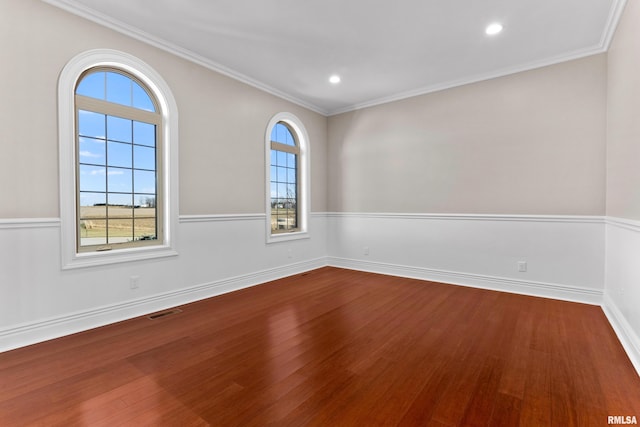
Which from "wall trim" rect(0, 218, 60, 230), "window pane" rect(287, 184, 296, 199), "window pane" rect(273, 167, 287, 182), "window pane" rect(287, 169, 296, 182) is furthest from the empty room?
"window pane" rect(287, 184, 296, 199)

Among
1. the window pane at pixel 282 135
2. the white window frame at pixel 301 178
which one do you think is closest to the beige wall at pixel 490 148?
the white window frame at pixel 301 178

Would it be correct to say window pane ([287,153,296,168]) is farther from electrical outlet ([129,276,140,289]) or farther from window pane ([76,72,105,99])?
electrical outlet ([129,276,140,289])

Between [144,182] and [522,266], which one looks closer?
[144,182]

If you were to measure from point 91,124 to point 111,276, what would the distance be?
146cm

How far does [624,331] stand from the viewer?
94.4 inches

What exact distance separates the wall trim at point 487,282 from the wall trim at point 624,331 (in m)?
0.25

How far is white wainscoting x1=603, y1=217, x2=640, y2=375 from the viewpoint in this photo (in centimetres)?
216

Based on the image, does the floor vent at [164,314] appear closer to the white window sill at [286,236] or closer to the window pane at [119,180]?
the window pane at [119,180]

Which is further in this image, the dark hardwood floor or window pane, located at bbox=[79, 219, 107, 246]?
window pane, located at bbox=[79, 219, 107, 246]

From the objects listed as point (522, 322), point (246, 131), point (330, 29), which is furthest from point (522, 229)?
point (246, 131)

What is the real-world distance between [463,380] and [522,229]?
2.60m

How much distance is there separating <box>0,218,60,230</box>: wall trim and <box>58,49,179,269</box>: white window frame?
59 mm

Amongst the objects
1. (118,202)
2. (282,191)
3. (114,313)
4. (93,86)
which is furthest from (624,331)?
A: (93,86)

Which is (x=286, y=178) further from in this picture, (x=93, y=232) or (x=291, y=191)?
(x=93, y=232)
